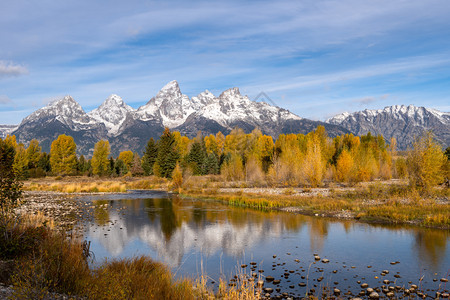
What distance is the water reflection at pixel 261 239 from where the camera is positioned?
677 inches

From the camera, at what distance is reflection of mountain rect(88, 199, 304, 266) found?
Result: 19.1 m

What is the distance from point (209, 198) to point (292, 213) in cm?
1784

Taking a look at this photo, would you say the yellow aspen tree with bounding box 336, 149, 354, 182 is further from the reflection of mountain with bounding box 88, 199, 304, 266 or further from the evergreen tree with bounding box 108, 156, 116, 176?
the evergreen tree with bounding box 108, 156, 116, 176

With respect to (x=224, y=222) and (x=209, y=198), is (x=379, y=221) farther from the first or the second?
(x=209, y=198)

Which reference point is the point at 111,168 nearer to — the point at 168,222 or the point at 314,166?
the point at 314,166

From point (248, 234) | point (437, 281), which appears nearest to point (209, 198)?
point (248, 234)

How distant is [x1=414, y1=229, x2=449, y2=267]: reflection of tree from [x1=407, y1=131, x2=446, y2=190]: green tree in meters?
14.0

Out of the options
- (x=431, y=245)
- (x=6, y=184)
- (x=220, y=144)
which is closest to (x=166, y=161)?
(x=220, y=144)

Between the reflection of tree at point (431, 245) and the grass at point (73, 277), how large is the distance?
11.7 m

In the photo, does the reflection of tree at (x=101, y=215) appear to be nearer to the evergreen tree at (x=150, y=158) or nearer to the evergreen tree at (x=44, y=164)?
the evergreen tree at (x=150, y=158)

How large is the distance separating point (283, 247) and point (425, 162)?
25072mm

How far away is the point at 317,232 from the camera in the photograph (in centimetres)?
2348

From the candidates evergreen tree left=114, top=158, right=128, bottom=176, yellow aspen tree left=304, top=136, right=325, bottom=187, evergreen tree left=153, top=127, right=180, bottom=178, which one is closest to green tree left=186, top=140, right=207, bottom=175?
evergreen tree left=153, top=127, right=180, bottom=178

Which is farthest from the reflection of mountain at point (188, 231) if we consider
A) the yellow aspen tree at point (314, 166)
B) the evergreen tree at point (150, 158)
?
the evergreen tree at point (150, 158)
